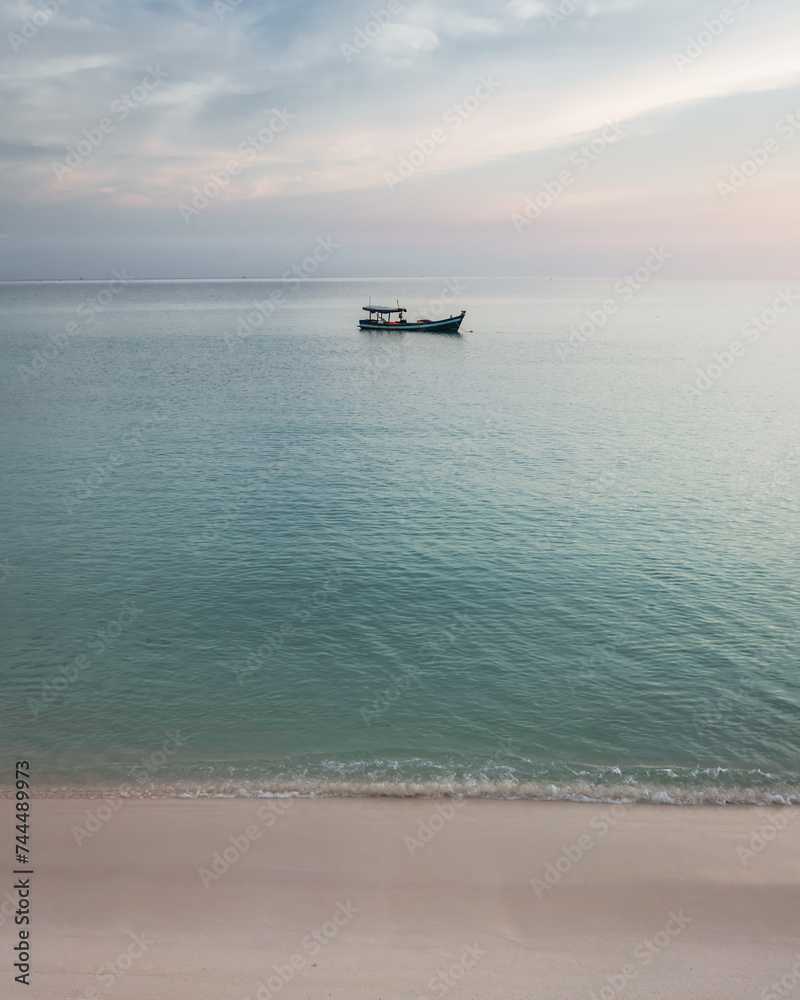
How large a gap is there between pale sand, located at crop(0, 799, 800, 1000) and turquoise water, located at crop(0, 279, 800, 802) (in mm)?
1324

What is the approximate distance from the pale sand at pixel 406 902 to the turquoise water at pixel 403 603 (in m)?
1.32

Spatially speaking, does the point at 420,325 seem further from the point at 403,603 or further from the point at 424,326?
the point at 403,603

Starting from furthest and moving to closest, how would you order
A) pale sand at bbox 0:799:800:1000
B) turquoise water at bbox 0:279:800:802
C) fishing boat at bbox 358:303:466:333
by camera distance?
fishing boat at bbox 358:303:466:333 → turquoise water at bbox 0:279:800:802 → pale sand at bbox 0:799:800:1000

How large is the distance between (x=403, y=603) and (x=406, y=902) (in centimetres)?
1342

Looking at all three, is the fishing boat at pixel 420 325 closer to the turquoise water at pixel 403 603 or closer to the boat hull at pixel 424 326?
the boat hull at pixel 424 326

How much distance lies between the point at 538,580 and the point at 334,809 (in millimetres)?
14040

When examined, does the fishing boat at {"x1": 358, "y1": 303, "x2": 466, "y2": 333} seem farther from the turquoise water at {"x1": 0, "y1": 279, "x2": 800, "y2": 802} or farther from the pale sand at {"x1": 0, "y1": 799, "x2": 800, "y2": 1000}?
the pale sand at {"x1": 0, "y1": 799, "x2": 800, "y2": 1000}

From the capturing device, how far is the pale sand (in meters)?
11.2

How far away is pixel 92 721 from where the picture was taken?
19.6 meters

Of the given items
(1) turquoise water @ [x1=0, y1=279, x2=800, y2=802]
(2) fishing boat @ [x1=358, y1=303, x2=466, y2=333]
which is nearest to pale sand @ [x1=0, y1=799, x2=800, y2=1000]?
(1) turquoise water @ [x1=0, y1=279, x2=800, y2=802]

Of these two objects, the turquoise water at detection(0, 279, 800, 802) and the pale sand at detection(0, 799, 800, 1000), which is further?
the turquoise water at detection(0, 279, 800, 802)

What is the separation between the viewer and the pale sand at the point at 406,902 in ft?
36.7

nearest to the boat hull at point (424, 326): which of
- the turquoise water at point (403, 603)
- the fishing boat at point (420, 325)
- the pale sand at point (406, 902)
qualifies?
the fishing boat at point (420, 325)

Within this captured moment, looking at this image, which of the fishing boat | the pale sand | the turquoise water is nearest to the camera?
the pale sand
